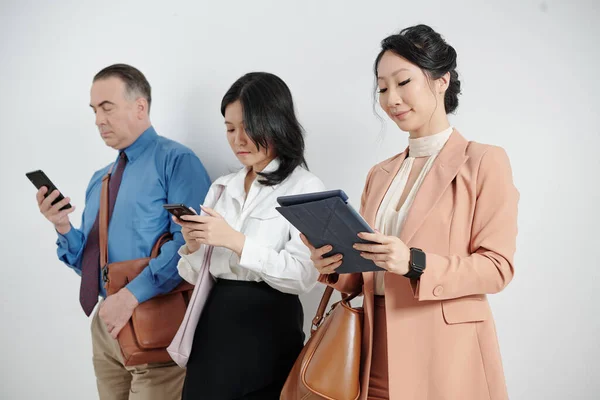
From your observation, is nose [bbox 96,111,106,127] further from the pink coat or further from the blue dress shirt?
the pink coat

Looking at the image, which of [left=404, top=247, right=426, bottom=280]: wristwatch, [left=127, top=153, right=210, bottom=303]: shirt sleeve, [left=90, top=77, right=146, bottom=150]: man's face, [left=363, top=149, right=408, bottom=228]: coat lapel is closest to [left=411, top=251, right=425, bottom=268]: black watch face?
[left=404, top=247, right=426, bottom=280]: wristwatch

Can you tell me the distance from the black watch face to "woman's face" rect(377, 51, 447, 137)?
41cm

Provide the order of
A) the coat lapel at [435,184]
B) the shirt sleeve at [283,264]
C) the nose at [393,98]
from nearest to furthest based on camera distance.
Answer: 1. the coat lapel at [435,184]
2. the nose at [393,98]
3. the shirt sleeve at [283,264]

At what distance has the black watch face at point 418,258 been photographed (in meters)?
1.44

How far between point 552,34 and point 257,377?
59.8 inches

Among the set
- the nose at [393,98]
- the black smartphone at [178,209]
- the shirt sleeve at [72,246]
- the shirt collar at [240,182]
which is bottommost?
the shirt sleeve at [72,246]

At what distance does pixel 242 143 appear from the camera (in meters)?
2.08

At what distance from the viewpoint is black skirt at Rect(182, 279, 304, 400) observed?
189 cm

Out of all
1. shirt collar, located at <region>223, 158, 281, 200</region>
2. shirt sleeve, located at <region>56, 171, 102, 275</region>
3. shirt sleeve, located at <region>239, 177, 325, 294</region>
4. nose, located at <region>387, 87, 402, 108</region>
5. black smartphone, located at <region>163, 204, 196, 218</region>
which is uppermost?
nose, located at <region>387, 87, 402, 108</region>

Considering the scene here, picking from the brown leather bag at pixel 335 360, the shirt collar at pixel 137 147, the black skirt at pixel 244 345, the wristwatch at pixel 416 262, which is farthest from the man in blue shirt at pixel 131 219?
the wristwatch at pixel 416 262

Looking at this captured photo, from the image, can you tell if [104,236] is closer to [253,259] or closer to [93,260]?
[93,260]

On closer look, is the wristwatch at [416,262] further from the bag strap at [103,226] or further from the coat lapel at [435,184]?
the bag strap at [103,226]

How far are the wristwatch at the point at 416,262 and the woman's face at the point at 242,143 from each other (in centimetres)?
79

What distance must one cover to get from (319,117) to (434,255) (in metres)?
1.15
